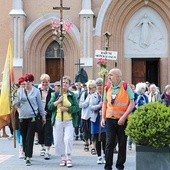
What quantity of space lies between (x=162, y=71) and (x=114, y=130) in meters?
18.5

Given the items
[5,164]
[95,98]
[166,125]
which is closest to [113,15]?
[95,98]

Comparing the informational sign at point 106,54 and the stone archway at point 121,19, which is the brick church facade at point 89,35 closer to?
the stone archway at point 121,19

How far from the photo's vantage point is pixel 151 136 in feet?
28.2

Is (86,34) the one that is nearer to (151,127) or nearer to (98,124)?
(98,124)

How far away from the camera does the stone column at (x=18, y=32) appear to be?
26.9 meters

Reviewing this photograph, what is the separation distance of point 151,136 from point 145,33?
19.8m

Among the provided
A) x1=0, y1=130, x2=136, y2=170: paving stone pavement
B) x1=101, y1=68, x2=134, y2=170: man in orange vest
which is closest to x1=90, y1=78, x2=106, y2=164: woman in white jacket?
x1=0, y1=130, x2=136, y2=170: paving stone pavement

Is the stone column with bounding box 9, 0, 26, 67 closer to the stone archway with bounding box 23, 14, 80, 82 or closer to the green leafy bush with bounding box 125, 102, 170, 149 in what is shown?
the stone archway with bounding box 23, 14, 80, 82

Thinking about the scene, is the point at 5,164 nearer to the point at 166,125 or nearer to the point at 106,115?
the point at 106,115

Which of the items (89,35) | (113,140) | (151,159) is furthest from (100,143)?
(89,35)

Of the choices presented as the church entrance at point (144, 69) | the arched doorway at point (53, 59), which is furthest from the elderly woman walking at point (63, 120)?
the church entrance at point (144, 69)

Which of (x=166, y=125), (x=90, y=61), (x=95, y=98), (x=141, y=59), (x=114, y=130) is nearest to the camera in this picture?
(x=166, y=125)

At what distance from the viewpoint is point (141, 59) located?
28375 mm

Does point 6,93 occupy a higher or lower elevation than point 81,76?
lower
